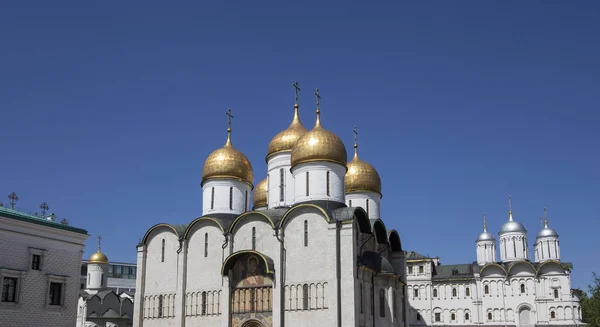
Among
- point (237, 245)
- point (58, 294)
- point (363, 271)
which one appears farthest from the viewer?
point (237, 245)

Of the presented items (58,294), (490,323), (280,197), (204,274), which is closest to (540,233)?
(490,323)

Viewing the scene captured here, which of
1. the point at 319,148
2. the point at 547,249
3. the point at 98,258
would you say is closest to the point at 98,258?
the point at 98,258

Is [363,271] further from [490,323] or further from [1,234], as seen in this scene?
[490,323]

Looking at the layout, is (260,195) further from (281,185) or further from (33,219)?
(33,219)

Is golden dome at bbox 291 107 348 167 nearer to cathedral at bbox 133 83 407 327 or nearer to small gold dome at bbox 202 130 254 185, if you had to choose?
cathedral at bbox 133 83 407 327

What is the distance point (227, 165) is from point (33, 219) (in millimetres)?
12141

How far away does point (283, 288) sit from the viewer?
91.2ft

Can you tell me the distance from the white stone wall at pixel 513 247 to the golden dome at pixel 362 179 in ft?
80.2

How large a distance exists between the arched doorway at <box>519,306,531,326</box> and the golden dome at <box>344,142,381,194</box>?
2213cm

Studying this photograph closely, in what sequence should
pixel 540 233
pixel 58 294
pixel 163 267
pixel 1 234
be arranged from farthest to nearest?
pixel 540 233, pixel 163 267, pixel 58 294, pixel 1 234

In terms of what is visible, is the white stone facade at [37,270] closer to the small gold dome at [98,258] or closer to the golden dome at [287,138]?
the golden dome at [287,138]

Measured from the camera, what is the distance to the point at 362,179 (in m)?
35.8

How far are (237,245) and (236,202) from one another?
336 centimetres

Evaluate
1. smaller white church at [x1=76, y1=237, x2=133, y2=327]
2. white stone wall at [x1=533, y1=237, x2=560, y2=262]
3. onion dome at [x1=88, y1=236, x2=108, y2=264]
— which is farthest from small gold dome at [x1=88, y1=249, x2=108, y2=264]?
white stone wall at [x1=533, y1=237, x2=560, y2=262]
